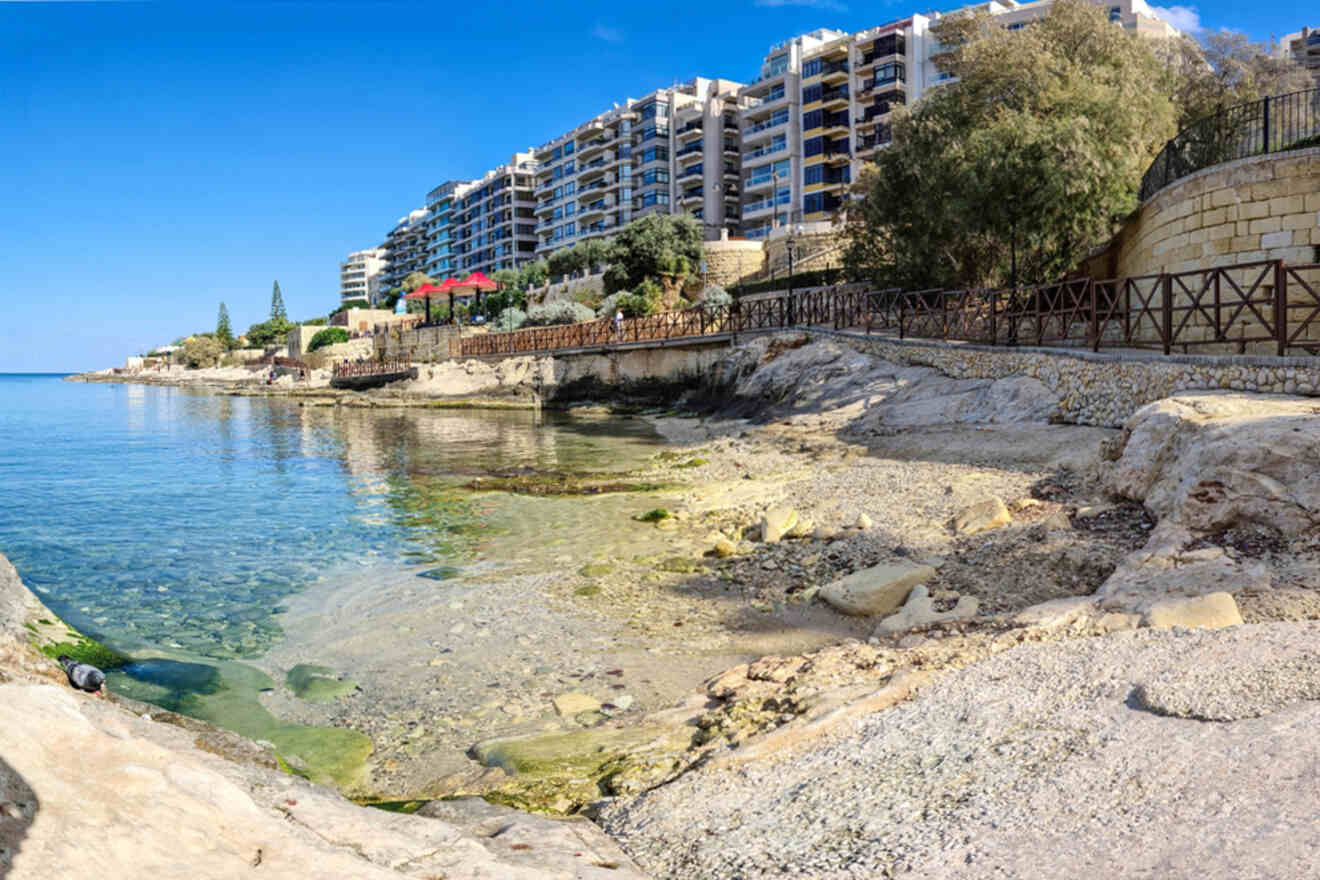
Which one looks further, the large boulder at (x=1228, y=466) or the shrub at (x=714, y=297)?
the shrub at (x=714, y=297)

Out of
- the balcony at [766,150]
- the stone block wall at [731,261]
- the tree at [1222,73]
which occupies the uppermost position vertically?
the balcony at [766,150]

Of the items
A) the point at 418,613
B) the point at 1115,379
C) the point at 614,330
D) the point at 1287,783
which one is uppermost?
the point at 614,330

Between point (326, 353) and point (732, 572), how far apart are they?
82.8m

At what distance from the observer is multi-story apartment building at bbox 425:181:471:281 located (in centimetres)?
13438

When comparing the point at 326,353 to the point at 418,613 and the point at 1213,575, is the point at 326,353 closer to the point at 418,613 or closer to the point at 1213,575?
the point at 418,613

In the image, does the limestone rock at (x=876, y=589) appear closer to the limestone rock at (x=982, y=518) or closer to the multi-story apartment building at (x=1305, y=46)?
the limestone rock at (x=982, y=518)

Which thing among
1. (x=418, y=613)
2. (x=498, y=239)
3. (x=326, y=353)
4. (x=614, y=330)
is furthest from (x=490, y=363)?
(x=498, y=239)

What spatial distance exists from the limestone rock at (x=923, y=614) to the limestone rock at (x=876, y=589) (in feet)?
1.20

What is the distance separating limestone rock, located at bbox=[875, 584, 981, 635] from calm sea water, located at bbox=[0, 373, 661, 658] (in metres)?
6.40

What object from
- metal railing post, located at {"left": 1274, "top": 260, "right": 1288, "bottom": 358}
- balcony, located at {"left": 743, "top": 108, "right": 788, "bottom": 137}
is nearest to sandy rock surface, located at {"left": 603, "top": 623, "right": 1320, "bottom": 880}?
metal railing post, located at {"left": 1274, "top": 260, "right": 1288, "bottom": 358}

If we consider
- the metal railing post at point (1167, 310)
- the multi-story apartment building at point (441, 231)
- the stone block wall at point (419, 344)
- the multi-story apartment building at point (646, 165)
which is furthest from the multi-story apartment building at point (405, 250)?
the metal railing post at point (1167, 310)

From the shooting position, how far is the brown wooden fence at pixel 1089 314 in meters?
14.2

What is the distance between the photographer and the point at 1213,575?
6.95 meters

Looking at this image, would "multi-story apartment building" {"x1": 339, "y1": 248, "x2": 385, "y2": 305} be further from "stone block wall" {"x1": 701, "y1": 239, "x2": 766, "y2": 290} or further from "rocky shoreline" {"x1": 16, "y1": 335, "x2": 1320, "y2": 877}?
"rocky shoreline" {"x1": 16, "y1": 335, "x2": 1320, "y2": 877}
